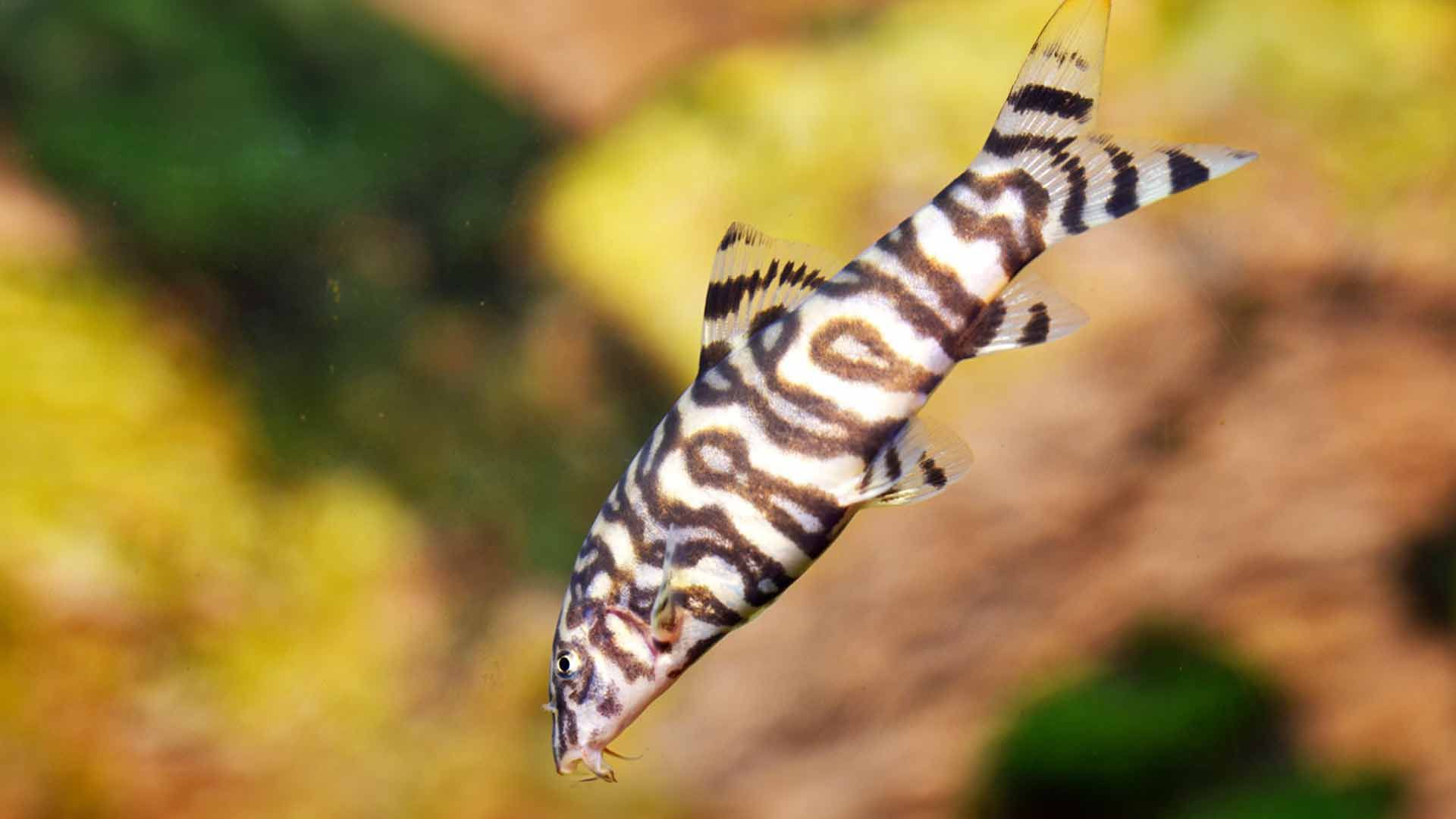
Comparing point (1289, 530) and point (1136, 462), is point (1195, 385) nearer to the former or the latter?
point (1136, 462)

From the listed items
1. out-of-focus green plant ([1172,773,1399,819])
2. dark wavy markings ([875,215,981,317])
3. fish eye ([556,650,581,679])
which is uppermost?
dark wavy markings ([875,215,981,317])

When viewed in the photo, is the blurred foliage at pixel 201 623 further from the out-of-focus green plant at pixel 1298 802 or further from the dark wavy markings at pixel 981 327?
the dark wavy markings at pixel 981 327

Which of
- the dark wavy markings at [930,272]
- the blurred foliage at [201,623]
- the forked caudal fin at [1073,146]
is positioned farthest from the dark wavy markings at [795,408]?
the blurred foliage at [201,623]

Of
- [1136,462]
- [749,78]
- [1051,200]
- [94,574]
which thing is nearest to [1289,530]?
[1136,462]

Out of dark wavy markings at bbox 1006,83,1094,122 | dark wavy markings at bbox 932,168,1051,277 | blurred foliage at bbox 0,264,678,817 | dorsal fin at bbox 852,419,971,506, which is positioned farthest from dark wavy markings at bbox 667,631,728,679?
blurred foliage at bbox 0,264,678,817

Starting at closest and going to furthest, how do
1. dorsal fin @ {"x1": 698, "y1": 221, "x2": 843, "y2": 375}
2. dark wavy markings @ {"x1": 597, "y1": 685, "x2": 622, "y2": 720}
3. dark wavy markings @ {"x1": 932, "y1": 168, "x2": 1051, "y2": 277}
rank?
dark wavy markings @ {"x1": 932, "y1": 168, "x2": 1051, "y2": 277} → dorsal fin @ {"x1": 698, "y1": 221, "x2": 843, "y2": 375} → dark wavy markings @ {"x1": 597, "y1": 685, "x2": 622, "y2": 720}

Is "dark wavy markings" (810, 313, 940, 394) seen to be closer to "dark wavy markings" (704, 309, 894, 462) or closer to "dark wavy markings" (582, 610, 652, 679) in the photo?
"dark wavy markings" (704, 309, 894, 462)

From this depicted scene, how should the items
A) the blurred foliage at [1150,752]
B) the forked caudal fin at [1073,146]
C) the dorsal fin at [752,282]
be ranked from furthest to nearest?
the blurred foliage at [1150,752], the dorsal fin at [752,282], the forked caudal fin at [1073,146]
